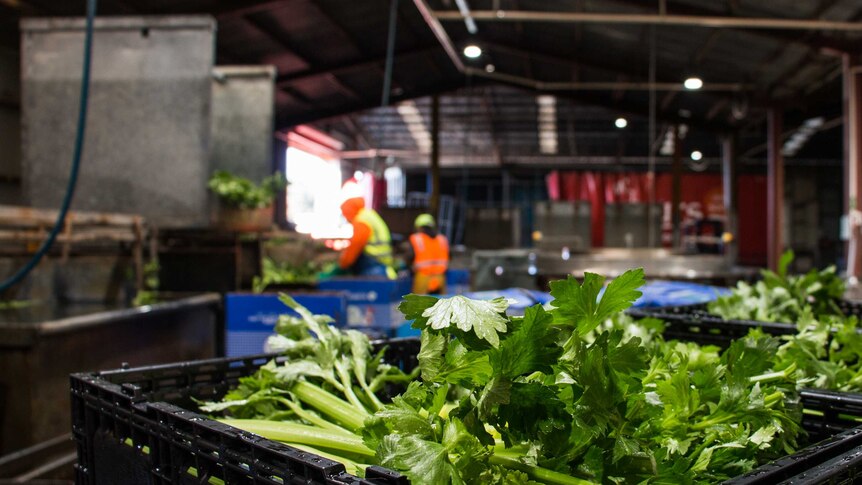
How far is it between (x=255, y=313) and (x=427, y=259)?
346 centimetres

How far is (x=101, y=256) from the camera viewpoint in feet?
18.1

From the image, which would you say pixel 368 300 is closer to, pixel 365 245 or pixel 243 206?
pixel 365 245

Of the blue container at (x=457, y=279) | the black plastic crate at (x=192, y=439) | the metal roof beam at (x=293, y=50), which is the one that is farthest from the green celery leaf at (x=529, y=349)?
the metal roof beam at (x=293, y=50)

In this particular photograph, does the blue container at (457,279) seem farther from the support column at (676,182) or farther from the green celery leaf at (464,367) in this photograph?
the green celery leaf at (464,367)

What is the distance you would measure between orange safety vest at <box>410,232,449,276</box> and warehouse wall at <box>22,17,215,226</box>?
7.99 ft

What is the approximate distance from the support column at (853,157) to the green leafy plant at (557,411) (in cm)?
868

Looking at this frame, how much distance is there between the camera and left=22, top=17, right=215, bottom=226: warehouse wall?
6.51 m

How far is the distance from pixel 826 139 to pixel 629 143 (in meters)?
5.82

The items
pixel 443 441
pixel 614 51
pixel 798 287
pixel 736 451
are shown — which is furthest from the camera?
pixel 614 51

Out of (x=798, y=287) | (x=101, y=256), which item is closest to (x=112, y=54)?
(x=101, y=256)

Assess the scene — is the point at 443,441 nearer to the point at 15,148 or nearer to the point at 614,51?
the point at 15,148

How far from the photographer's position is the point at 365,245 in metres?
6.84

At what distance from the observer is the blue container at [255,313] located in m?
4.60

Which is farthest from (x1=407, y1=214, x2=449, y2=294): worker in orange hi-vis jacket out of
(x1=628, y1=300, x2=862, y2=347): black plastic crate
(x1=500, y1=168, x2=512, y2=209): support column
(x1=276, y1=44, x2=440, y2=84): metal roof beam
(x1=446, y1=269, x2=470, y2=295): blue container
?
(x1=500, y1=168, x2=512, y2=209): support column
